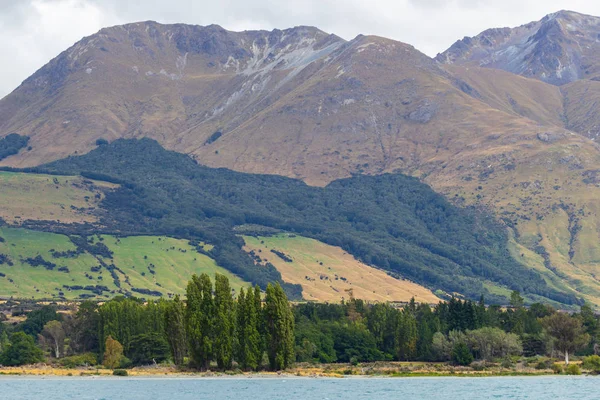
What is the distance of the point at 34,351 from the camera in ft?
615

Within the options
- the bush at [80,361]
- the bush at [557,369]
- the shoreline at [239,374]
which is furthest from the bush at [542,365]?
the bush at [80,361]

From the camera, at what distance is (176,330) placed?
A: 562 ft

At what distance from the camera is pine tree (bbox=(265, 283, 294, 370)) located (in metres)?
165

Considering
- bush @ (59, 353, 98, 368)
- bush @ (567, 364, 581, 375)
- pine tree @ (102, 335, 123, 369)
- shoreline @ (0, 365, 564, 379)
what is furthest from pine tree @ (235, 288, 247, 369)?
bush @ (567, 364, 581, 375)

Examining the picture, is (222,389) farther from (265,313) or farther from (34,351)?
(34,351)

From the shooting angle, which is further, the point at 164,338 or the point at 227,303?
the point at 164,338

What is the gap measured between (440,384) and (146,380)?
147ft

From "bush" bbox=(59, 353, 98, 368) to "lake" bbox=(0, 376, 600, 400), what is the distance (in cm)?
2129

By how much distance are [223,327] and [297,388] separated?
62.0 ft

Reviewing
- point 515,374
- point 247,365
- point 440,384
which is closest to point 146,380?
point 247,365

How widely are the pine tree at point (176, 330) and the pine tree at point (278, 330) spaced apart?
14204mm

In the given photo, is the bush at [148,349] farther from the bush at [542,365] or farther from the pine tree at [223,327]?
the bush at [542,365]

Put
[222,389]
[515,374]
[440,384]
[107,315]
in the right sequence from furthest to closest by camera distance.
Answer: [107,315] < [515,374] < [440,384] < [222,389]

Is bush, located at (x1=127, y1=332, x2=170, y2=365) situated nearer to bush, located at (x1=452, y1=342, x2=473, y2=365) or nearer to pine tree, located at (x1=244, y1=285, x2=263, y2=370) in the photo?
pine tree, located at (x1=244, y1=285, x2=263, y2=370)
